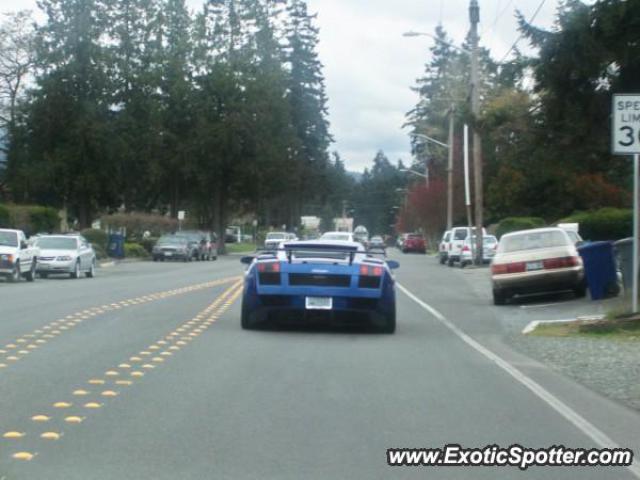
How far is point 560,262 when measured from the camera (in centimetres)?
2241

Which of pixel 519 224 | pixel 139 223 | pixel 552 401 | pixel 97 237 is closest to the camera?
pixel 552 401

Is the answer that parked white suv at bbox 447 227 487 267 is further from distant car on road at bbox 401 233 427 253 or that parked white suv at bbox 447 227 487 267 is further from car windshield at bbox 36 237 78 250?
distant car on road at bbox 401 233 427 253

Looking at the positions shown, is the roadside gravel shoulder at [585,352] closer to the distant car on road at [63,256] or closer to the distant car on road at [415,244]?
the distant car on road at [63,256]

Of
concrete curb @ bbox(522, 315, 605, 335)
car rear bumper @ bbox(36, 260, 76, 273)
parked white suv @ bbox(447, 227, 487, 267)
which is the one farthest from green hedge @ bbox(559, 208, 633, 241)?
concrete curb @ bbox(522, 315, 605, 335)

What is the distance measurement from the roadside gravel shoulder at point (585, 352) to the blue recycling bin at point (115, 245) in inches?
1453

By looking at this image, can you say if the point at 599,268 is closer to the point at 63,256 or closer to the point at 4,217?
the point at 63,256

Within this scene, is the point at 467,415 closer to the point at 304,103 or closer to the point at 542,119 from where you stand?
the point at 542,119

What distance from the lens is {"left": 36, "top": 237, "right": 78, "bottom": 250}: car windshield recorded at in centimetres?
3494

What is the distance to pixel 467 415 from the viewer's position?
9.26 metres

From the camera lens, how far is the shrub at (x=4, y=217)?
163 ft

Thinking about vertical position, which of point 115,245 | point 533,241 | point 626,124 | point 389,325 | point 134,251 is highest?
point 626,124

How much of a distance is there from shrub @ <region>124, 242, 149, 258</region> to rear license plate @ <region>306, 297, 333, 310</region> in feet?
147

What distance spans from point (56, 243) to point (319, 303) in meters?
21.7

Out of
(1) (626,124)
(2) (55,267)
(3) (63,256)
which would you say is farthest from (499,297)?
(2) (55,267)
